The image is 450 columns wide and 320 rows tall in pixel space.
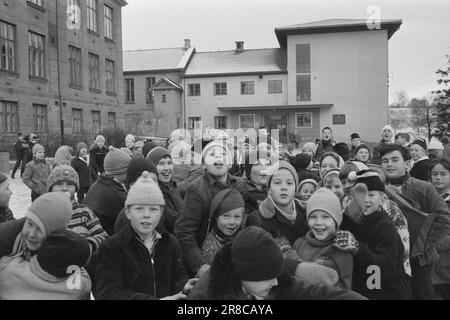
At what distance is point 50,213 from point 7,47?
934 inches

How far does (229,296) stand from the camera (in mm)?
2023

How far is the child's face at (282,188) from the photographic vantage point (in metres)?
3.45

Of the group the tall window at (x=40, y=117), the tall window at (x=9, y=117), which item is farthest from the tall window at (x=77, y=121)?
the tall window at (x=9, y=117)

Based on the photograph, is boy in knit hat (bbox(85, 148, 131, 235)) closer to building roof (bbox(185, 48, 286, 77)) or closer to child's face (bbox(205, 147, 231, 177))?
child's face (bbox(205, 147, 231, 177))

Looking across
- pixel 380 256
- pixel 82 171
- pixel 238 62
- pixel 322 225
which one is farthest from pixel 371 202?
pixel 238 62

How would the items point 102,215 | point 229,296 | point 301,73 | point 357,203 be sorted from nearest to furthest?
point 229,296 → point 357,203 → point 102,215 → point 301,73

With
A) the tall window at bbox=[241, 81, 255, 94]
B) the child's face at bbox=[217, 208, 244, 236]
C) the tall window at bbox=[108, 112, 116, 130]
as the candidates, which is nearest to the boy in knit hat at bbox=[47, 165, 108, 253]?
the child's face at bbox=[217, 208, 244, 236]

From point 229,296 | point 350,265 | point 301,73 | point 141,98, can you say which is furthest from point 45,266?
point 141,98

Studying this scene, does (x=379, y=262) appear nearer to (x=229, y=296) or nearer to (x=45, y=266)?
(x=229, y=296)

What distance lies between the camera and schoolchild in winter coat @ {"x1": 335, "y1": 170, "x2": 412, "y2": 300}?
2.82m

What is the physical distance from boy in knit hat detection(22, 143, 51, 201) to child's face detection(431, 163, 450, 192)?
6.56 meters

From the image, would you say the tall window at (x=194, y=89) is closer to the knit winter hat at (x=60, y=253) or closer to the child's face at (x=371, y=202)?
the child's face at (x=371, y=202)

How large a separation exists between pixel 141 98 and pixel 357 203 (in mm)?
50782
